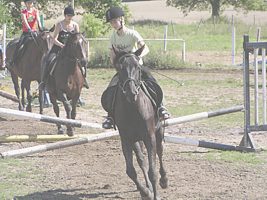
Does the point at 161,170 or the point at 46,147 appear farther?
the point at 46,147

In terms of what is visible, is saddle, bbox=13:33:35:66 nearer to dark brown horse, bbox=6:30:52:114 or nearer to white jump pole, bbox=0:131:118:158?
dark brown horse, bbox=6:30:52:114

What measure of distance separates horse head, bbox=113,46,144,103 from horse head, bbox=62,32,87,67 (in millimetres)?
4496

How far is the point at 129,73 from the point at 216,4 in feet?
178

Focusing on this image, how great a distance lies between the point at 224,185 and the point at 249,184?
339 mm

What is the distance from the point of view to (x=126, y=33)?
9.27m

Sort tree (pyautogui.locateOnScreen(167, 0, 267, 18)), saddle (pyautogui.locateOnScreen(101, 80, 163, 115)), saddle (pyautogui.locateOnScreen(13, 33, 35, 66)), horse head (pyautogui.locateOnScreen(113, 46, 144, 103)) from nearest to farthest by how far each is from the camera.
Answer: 1. horse head (pyautogui.locateOnScreen(113, 46, 144, 103))
2. saddle (pyautogui.locateOnScreen(101, 80, 163, 115))
3. saddle (pyautogui.locateOnScreen(13, 33, 35, 66))
4. tree (pyautogui.locateOnScreen(167, 0, 267, 18))

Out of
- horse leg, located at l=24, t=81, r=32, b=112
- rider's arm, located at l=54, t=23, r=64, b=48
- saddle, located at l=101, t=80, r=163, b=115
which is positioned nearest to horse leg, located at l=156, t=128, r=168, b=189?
saddle, located at l=101, t=80, r=163, b=115

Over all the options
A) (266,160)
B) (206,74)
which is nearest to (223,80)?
(206,74)

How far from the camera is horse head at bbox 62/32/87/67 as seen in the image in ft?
42.7

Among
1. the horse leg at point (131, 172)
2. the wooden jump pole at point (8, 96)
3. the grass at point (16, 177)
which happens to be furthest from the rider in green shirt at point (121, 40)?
the wooden jump pole at point (8, 96)

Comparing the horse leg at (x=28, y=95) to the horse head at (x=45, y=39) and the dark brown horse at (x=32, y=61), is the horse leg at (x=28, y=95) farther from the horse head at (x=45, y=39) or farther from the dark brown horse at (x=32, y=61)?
the horse head at (x=45, y=39)

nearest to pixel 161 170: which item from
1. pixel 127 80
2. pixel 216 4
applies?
pixel 127 80

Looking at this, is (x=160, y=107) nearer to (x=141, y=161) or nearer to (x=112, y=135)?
(x=141, y=161)

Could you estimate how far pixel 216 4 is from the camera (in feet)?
202
